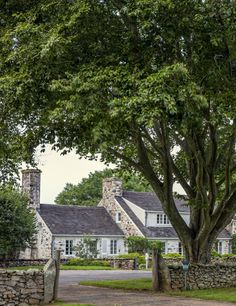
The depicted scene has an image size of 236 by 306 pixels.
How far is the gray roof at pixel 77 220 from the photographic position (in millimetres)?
52159

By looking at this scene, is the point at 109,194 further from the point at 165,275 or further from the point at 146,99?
the point at 146,99

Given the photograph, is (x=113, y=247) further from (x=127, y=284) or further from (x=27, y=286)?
(x=27, y=286)

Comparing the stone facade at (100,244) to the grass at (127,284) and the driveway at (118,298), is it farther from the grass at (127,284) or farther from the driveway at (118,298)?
the driveway at (118,298)

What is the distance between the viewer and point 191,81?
1823cm

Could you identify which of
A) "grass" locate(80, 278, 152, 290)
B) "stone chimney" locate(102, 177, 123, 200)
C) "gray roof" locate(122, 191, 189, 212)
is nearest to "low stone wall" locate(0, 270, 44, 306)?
"grass" locate(80, 278, 152, 290)

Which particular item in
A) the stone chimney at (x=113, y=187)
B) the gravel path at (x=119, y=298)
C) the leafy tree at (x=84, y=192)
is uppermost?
the leafy tree at (x=84, y=192)

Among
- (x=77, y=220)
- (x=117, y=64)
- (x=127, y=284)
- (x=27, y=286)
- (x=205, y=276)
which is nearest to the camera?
(x=27, y=286)

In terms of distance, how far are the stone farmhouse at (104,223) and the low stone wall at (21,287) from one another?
31.0 m

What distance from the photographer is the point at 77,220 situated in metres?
54.7

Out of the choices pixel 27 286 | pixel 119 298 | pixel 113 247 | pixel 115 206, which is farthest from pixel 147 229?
pixel 27 286

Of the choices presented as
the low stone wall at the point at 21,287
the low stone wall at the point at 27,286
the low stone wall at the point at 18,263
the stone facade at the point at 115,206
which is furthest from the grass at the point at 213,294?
the stone facade at the point at 115,206

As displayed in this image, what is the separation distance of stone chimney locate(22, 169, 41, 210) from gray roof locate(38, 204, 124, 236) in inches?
38.9

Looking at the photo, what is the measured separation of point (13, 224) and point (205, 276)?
20829mm

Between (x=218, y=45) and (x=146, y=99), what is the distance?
4.27m
